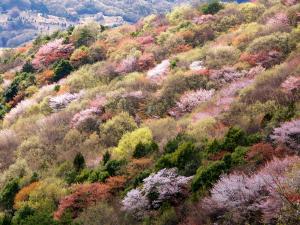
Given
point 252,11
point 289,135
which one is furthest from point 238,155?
point 252,11

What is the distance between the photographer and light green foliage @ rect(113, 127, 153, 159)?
34625 millimetres

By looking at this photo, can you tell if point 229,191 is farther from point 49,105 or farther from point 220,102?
point 49,105

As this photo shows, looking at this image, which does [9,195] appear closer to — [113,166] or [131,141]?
[113,166]

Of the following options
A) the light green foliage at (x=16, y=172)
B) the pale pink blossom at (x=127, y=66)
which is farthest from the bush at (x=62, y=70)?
the light green foliage at (x=16, y=172)

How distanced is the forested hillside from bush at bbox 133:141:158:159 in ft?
0.25

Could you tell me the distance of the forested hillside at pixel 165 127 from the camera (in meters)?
22.6

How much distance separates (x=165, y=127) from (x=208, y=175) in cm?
1444

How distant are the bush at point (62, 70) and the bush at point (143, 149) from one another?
3741cm

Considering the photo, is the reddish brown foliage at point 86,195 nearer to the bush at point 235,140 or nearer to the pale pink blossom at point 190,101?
the bush at point 235,140

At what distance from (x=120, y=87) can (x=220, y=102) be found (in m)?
14.7

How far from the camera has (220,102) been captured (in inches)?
1512

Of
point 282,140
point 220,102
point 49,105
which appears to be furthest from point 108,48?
point 282,140

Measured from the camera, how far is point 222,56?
5028cm

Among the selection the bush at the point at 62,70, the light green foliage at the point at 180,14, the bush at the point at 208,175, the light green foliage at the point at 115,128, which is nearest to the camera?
the bush at the point at 208,175
